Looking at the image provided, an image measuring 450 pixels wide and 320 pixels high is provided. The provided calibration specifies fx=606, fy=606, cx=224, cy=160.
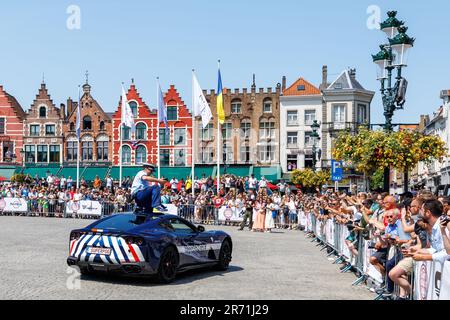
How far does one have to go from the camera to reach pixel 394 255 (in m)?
9.23

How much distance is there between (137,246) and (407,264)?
4.67 meters

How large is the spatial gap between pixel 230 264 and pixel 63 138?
178 ft

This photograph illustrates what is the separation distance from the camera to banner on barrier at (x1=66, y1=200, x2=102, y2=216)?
3328 cm

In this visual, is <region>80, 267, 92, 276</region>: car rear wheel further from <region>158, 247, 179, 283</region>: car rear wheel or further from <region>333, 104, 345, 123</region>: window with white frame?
<region>333, 104, 345, 123</region>: window with white frame

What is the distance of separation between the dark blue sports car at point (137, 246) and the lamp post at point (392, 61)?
628 centimetres

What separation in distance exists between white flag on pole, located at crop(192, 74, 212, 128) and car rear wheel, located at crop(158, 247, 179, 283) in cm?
2396

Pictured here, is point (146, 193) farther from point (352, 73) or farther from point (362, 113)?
point (352, 73)

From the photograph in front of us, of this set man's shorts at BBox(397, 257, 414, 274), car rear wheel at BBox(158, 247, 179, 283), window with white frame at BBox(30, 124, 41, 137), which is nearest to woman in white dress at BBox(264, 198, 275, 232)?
car rear wheel at BBox(158, 247, 179, 283)

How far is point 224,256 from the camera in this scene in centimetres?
1347

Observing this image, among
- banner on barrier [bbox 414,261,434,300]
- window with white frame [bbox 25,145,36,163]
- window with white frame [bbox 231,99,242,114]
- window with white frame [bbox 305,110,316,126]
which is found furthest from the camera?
window with white frame [bbox 25,145,36,163]

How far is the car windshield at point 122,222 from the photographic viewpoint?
36.7 ft

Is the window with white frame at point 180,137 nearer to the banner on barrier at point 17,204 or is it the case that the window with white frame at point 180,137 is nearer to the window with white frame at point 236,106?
the window with white frame at point 236,106

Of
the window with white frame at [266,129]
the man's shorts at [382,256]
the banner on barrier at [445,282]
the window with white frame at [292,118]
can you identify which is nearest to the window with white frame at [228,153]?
the window with white frame at [266,129]

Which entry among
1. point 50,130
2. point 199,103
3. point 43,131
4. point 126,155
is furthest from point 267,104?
point 199,103
